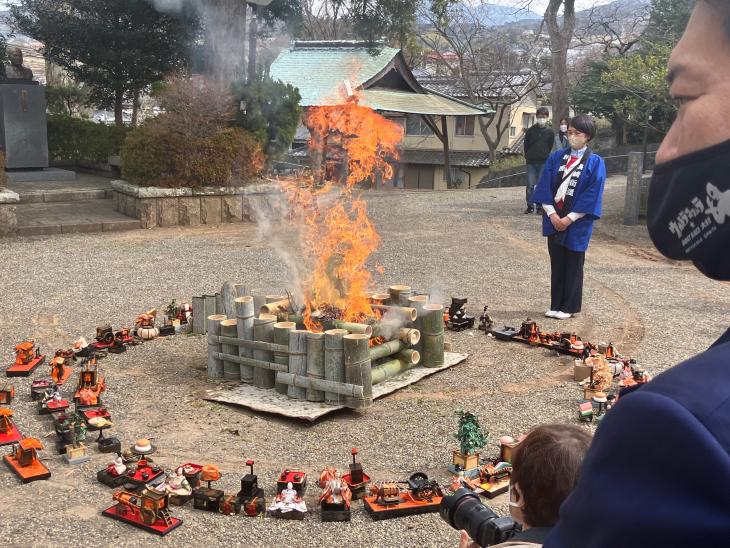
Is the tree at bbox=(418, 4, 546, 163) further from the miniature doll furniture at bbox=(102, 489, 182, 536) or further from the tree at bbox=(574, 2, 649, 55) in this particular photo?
the miniature doll furniture at bbox=(102, 489, 182, 536)

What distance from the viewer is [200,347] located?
7027 mm

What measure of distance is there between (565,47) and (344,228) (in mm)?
17279

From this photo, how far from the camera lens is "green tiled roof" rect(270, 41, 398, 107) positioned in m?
19.6

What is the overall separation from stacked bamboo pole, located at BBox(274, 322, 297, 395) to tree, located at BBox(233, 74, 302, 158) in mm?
9589

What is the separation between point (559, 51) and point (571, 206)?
594 inches

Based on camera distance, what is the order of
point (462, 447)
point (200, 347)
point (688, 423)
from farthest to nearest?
point (200, 347), point (462, 447), point (688, 423)

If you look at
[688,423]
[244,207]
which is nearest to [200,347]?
[688,423]

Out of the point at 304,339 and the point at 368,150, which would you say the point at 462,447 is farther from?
the point at 368,150

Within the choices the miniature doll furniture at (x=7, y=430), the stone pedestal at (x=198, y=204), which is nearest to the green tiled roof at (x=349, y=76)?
the stone pedestal at (x=198, y=204)

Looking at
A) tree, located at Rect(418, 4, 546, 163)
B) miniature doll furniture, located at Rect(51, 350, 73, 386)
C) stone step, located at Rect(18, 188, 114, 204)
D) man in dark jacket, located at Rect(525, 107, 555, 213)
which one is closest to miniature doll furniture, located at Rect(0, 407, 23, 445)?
miniature doll furniture, located at Rect(51, 350, 73, 386)

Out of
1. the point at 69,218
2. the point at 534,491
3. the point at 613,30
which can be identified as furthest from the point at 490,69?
the point at 534,491

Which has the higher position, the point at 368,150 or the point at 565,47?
the point at 565,47

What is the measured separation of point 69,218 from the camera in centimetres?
1355

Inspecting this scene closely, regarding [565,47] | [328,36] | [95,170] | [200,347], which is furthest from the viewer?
[328,36]
